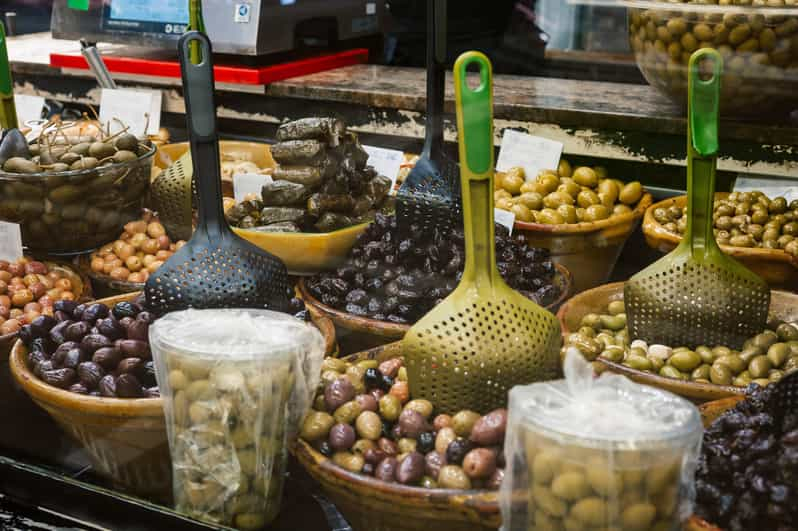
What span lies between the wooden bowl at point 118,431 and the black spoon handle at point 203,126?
0.31 metres

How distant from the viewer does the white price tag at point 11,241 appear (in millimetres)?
1705

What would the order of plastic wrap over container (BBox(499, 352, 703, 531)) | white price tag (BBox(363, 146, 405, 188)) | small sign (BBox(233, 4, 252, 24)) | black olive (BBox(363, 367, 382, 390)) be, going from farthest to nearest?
small sign (BBox(233, 4, 252, 24)) → white price tag (BBox(363, 146, 405, 188)) → black olive (BBox(363, 367, 382, 390)) → plastic wrap over container (BBox(499, 352, 703, 531))

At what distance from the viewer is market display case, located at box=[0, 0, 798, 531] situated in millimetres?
931

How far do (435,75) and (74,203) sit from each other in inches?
31.2

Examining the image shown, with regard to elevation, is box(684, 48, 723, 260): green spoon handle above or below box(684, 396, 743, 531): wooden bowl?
above

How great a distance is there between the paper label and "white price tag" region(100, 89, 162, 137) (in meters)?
1.40

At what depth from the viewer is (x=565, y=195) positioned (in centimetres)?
179

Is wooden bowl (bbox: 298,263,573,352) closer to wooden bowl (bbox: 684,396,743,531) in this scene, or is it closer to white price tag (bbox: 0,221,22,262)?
wooden bowl (bbox: 684,396,743,531)

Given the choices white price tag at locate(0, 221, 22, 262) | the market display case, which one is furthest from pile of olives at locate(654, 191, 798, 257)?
white price tag at locate(0, 221, 22, 262)

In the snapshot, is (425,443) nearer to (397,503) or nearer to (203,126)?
(397,503)

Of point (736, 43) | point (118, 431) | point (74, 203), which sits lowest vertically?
point (118, 431)

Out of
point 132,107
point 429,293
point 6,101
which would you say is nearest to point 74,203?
point 6,101

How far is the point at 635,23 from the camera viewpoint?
61.8 inches

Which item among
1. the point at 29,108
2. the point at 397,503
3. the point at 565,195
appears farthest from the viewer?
the point at 29,108
